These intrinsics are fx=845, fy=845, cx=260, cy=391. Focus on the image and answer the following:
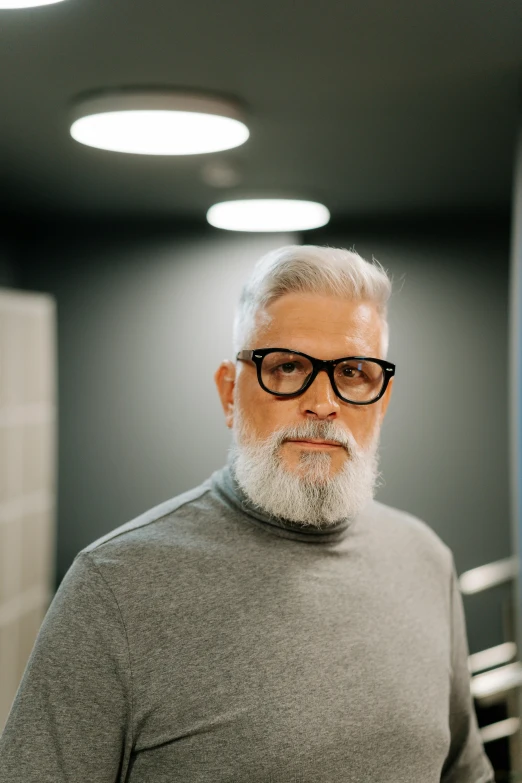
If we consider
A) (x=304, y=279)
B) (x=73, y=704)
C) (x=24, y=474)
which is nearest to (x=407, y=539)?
(x=304, y=279)

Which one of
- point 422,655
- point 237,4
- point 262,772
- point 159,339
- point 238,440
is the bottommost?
point 262,772

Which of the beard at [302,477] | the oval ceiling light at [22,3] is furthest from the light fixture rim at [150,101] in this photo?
the beard at [302,477]

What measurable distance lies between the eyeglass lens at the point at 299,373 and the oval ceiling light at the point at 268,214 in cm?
Answer: 206

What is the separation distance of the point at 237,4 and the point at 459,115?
1.00 m

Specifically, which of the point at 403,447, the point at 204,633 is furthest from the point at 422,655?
the point at 403,447

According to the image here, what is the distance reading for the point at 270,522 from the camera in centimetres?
156

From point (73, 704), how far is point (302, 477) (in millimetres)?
544

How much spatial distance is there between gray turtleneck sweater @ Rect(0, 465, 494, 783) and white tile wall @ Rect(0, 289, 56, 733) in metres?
2.88

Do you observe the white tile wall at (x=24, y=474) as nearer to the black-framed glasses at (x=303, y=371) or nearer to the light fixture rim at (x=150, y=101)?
the light fixture rim at (x=150, y=101)

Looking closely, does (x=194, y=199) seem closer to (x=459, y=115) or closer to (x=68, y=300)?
(x=68, y=300)

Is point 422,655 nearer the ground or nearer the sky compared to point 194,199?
nearer the ground

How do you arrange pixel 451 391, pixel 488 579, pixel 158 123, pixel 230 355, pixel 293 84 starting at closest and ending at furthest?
pixel 293 84 < pixel 158 123 < pixel 488 579 < pixel 451 391 < pixel 230 355

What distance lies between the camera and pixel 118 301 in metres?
4.72

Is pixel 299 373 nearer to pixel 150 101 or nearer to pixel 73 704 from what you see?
pixel 73 704
